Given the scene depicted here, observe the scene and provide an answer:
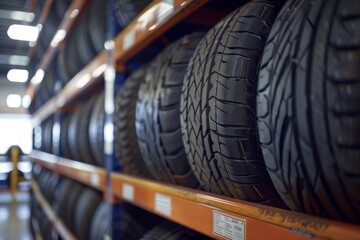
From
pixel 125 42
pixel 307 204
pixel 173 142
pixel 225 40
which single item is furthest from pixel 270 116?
pixel 125 42

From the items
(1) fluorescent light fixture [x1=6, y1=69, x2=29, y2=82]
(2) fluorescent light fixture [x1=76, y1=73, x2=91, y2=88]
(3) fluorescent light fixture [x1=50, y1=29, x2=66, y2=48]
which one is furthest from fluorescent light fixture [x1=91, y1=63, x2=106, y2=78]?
(1) fluorescent light fixture [x1=6, y1=69, x2=29, y2=82]

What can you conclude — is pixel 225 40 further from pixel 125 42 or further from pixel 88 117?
Answer: pixel 88 117

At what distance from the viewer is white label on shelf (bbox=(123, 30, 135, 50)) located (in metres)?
1.50


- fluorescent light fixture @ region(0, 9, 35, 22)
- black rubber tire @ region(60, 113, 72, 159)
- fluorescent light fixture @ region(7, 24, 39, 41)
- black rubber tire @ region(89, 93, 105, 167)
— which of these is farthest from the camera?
fluorescent light fixture @ region(0, 9, 35, 22)

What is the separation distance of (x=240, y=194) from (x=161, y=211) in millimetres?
416

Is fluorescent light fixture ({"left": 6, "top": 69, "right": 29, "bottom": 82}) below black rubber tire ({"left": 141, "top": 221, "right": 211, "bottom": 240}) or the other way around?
the other way around

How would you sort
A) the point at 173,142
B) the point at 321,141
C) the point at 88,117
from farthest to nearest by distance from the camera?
the point at 88,117
the point at 173,142
the point at 321,141

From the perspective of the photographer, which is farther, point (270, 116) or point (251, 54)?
point (251, 54)

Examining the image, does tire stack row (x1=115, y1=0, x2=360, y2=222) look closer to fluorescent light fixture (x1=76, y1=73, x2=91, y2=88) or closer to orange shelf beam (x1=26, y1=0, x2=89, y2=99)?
fluorescent light fixture (x1=76, y1=73, x2=91, y2=88)

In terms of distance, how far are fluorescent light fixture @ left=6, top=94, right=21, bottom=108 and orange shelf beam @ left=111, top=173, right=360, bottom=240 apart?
43.2ft

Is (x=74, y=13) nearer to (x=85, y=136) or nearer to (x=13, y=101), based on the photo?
(x=85, y=136)

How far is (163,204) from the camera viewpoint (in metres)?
1.23

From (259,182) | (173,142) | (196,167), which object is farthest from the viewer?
(173,142)

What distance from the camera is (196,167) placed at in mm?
1040
